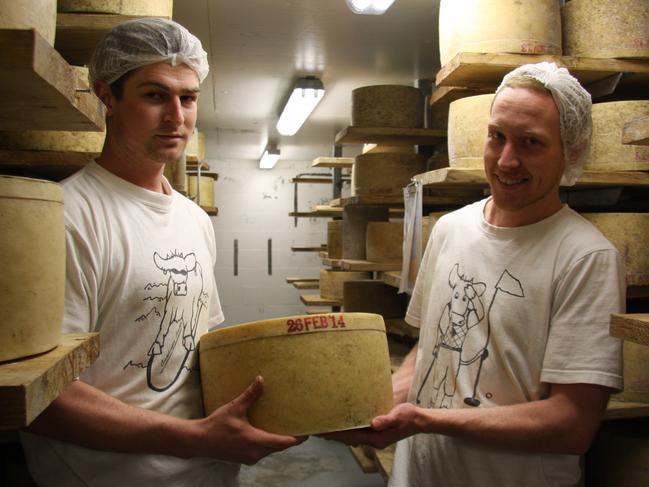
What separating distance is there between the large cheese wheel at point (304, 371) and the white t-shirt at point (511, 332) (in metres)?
0.35

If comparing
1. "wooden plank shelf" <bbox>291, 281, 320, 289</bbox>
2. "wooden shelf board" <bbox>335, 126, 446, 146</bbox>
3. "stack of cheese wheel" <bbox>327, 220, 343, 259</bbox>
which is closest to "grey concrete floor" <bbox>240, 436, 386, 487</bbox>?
"stack of cheese wheel" <bbox>327, 220, 343, 259</bbox>

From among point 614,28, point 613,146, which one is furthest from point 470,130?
point 614,28

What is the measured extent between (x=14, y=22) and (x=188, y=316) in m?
0.69

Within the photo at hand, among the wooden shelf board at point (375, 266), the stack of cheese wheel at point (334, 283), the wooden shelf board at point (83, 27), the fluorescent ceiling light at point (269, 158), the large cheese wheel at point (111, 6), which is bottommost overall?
the stack of cheese wheel at point (334, 283)

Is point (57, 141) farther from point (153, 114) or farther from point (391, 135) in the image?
point (391, 135)

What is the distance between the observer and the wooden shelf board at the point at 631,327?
107 cm

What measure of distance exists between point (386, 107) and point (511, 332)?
251 centimetres

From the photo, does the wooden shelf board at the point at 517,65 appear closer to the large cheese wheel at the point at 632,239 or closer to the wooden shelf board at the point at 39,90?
the large cheese wheel at the point at 632,239

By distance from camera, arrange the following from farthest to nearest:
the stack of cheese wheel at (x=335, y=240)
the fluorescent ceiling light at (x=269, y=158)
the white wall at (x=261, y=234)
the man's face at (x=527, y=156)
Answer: the white wall at (x=261, y=234) → the fluorescent ceiling light at (x=269, y=158) → the stack of cheese wheel at (x=335, y=240) → the man's face at (x=527, y=156)

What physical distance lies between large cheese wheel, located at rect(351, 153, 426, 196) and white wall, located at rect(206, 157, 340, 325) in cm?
533

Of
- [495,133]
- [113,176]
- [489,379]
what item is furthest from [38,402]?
[495,133]

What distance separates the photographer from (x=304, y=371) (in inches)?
45.1

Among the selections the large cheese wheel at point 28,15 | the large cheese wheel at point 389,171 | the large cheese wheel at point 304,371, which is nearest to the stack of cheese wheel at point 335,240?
the large cheese wheel at point 389,171

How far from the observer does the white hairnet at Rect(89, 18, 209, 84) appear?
1.33 m
